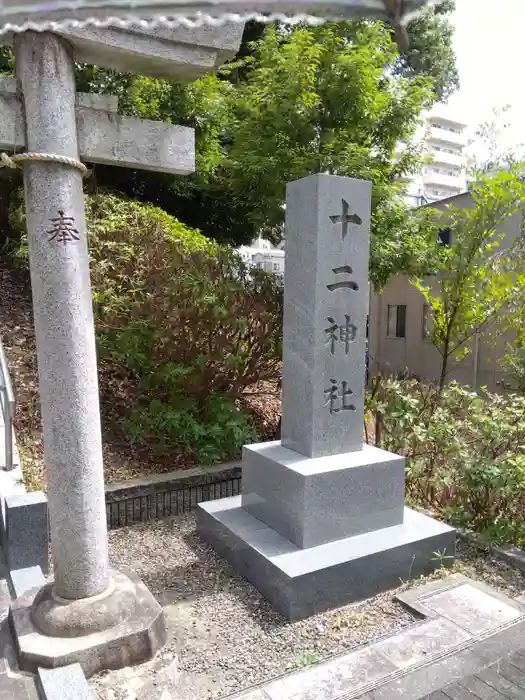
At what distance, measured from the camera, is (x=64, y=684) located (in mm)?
2678

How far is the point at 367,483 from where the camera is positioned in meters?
4.10

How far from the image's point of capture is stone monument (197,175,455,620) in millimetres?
3852

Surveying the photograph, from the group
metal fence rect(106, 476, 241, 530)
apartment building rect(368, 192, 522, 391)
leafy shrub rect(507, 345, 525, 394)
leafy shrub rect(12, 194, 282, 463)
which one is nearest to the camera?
metal fence rect(106, 476, 241, 530)

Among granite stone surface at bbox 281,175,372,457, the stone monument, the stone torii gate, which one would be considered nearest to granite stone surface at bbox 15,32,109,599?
the stone torii gate

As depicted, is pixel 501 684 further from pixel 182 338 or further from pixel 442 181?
pixel 442 181

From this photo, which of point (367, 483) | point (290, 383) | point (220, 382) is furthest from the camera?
point (220, 382)

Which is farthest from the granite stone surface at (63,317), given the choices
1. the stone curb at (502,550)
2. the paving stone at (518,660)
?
the stone curb at (502,550)

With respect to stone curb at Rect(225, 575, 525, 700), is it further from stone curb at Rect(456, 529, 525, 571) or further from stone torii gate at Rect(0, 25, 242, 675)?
stone torii gate at Rect(0, 25, 242, 675)

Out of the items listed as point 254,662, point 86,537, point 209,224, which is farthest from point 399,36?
point 209,224

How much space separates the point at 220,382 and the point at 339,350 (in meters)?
2.31

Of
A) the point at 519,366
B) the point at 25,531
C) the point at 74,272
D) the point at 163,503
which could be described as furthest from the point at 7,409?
the point at 519,366

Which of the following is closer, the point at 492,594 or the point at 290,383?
the point at 492,594

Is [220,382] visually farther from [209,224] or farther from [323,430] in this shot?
[209,224]

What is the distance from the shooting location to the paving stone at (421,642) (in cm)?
309
